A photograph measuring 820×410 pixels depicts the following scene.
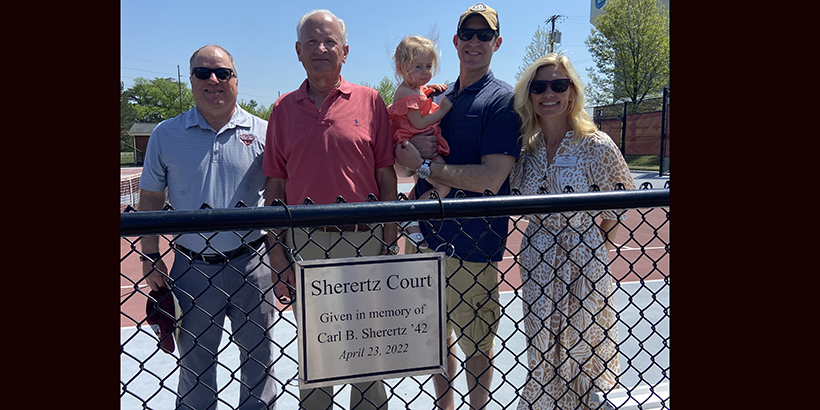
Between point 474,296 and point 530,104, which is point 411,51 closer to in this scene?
point 530,104

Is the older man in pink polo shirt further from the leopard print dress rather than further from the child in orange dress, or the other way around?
the leopard print dress

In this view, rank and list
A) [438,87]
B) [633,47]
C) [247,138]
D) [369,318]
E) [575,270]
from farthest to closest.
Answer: [633,47]
[438,87]
[247,138]
[575,270]
[369,318]

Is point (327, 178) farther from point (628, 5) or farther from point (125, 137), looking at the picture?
point (125, 137)

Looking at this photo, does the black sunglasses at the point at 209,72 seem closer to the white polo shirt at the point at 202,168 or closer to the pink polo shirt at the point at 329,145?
the white polo shirt at the point at 202,168

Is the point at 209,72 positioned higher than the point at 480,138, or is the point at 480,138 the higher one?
the point at 209,72

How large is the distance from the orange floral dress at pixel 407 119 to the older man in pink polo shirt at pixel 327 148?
115mm

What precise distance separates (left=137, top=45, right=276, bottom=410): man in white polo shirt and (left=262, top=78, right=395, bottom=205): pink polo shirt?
0.70 ft

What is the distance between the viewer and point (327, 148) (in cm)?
257

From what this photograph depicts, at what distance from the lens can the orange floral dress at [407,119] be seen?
9.00 ft

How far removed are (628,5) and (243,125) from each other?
33.7m

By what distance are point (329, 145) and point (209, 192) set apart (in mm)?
733

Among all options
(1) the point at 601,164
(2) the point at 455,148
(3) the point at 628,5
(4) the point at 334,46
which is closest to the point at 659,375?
(1) the point at 601,164

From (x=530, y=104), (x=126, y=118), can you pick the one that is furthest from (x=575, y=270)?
(x=126, y=118)

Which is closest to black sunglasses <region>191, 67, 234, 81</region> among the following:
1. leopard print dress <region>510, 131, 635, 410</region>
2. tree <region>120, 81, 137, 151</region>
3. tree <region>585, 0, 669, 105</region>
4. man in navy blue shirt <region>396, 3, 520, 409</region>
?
man in navy blue shirt <region>396, 3, 520, 409</region>
